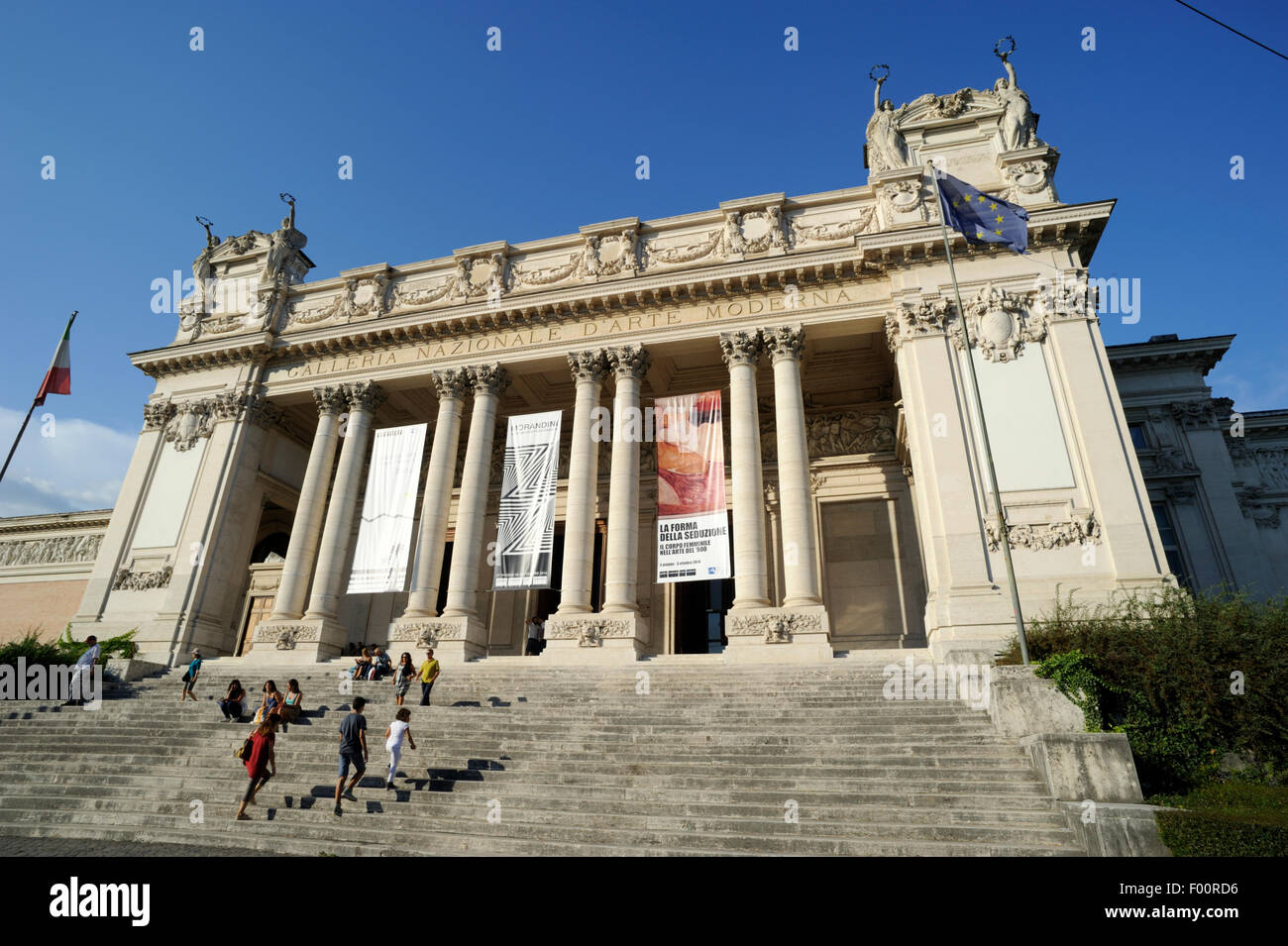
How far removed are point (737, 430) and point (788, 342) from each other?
3195 millimetres

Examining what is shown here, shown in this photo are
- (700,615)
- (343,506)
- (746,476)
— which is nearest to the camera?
(746,476)

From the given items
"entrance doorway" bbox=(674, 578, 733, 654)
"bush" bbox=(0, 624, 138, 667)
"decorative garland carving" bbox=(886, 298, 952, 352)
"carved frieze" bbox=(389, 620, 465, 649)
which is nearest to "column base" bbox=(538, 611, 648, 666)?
"carved frieze" bbox=(389, 620, 465, 649)

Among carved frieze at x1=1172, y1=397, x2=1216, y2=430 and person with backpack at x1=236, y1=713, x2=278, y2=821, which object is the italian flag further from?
carved frieze at x1=1172, y1=397, x2=1216, y2=430

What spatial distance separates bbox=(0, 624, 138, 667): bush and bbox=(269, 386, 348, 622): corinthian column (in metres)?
4.20

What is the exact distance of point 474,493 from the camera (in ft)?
71.7

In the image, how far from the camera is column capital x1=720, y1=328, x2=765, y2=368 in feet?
69.2

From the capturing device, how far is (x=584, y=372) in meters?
22.3

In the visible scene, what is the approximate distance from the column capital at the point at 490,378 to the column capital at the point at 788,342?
→ 30.0 feet

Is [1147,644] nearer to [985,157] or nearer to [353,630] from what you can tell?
[985,157]

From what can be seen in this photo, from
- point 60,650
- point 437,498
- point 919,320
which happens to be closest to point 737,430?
point 919,320

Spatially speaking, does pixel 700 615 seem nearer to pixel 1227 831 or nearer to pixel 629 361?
pixel 629 361

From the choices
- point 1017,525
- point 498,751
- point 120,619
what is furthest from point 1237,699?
point 120,619

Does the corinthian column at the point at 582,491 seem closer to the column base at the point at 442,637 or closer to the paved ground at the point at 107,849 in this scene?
the column base at the point at 442,637

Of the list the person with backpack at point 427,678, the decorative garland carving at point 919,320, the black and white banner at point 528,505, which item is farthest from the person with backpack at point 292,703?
the decorative garland carving at point 919,320
